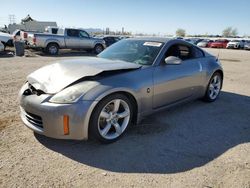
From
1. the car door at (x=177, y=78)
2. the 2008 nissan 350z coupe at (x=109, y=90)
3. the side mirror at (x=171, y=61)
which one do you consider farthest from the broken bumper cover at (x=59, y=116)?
the side mirror at (x=171, y=61)

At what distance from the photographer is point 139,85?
3764 mm

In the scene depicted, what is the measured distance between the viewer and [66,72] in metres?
3.63

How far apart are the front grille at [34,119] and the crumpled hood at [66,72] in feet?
1.22

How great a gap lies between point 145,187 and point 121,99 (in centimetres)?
134

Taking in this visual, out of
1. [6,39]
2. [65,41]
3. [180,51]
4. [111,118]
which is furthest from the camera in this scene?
[6,39]

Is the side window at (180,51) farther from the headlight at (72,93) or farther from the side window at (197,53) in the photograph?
the headlight at (72,93)

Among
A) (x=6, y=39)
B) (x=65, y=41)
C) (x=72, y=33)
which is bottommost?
(x=65, y=41)

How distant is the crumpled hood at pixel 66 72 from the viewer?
3406mm

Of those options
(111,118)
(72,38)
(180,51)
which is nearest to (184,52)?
(180,51)

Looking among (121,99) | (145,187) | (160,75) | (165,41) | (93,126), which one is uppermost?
(165,41)

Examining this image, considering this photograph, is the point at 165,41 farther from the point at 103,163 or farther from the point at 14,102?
the point at 14,102

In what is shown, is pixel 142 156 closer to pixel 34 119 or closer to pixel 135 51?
pixel 34 119

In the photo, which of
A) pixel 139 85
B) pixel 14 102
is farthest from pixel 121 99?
pixel 14 102

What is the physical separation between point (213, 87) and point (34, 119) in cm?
421
